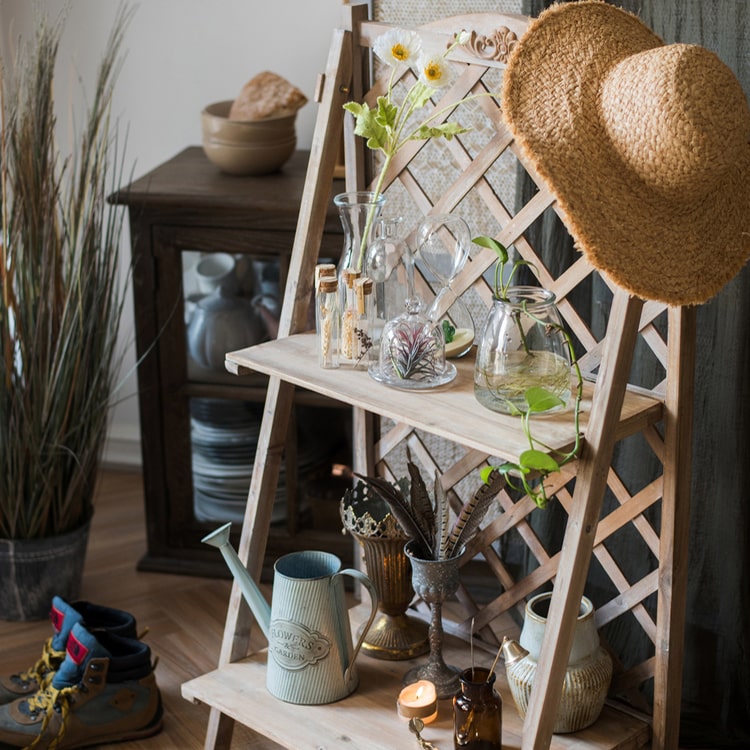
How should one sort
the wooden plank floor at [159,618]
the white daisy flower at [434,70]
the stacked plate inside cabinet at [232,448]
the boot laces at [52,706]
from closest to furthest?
the white daisy flower at [434,70]
the boot laces at [52,706]
the wooden plank floor at [159,618]
the stacked plate inside cabinet at [232,448]

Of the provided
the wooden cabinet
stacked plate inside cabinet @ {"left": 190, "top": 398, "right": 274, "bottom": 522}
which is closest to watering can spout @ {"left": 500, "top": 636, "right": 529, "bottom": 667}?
the wooden cabinet

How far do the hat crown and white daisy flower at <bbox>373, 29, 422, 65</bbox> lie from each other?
1.10ft

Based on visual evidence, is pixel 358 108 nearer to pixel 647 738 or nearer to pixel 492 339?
pixel 492 339

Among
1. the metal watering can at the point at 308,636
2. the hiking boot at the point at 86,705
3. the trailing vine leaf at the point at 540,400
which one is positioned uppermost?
the trailing vine leaf at the point at 540,400

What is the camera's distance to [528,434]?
1434 mm

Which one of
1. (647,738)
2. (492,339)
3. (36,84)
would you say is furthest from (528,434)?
(36,84)

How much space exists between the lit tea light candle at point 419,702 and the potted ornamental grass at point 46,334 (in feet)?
3.29

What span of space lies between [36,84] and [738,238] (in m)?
1.42

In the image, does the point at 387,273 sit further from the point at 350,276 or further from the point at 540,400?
the point at 540,400

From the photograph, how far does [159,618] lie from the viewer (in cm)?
262

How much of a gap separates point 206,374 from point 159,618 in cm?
57

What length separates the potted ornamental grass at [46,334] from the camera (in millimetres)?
2287

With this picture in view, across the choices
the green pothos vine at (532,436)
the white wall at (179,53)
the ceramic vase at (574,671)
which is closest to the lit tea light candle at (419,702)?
the ceramic vase at (574,671)

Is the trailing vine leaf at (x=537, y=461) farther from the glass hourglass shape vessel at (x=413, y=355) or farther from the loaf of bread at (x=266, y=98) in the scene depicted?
the loaf of bread at (x=266, y=98)
